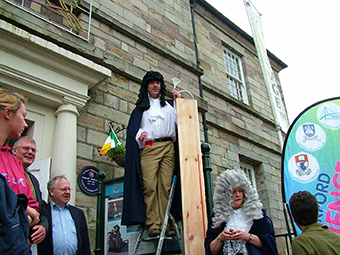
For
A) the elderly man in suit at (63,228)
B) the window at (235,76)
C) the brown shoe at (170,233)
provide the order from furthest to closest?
the window at (235,76) → the brown shoe at (170,233) → the elderly man in suit at (63,228)

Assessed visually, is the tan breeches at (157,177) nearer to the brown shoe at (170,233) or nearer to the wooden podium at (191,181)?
the brown shoe at (170,233)

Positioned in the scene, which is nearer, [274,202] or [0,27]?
[0,27]

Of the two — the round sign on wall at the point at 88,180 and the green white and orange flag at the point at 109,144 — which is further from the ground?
the green white and orange flag at the point at 109,144

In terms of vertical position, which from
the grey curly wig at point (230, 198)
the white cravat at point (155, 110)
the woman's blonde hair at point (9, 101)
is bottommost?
the grey curly wig at point (230, 198)

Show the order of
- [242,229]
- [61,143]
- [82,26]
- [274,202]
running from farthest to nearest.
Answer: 1. [274,202]
2. [82,26]
3. [61,143]
4. [242,229]

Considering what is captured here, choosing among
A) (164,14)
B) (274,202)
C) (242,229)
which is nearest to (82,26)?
(164,14)

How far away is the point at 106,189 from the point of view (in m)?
4.54

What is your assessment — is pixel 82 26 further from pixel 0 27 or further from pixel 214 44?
pixel 214 44

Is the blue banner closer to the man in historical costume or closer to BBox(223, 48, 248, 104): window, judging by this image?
the man in historical costume

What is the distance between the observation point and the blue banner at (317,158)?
5.12 m

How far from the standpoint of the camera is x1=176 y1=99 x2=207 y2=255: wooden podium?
322 centimetres

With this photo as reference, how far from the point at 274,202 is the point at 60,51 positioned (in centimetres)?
744

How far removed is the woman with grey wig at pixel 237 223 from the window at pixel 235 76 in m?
7.87

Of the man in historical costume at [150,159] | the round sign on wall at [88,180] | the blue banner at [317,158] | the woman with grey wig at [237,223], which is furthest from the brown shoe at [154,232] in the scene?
the blue banner at [317,158]
